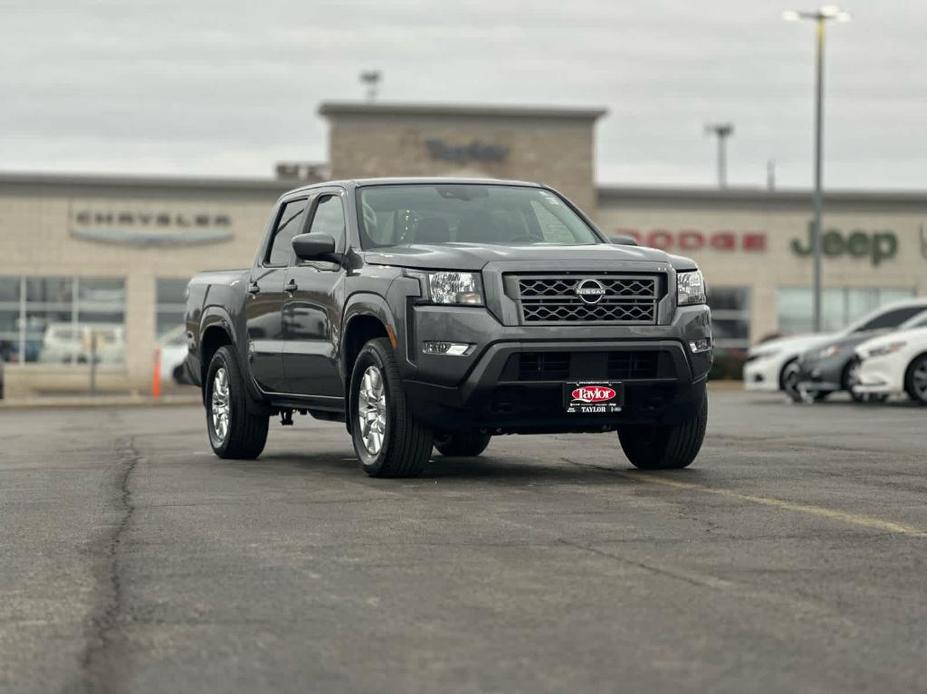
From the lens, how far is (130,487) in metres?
11.5

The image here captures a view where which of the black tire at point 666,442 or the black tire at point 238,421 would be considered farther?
the black tire at point 238,421

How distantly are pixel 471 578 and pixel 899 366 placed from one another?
55.5 feet

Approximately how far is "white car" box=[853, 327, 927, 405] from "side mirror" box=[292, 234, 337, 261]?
12.7 metres

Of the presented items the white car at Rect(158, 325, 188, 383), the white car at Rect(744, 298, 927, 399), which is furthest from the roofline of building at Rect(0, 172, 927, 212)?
the white car at Rect(744, 298, 927, 399)

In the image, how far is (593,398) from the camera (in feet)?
36.7

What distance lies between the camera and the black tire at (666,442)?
12.1 metres

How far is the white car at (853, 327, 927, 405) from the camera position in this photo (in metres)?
23.1

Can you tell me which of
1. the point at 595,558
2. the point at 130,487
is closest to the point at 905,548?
the point at 595,558

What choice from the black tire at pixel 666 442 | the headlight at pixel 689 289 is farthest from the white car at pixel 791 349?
the headlight at pixel 689 289

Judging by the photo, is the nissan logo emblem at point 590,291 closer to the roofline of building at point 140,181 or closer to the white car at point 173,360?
the white car at point 173,360

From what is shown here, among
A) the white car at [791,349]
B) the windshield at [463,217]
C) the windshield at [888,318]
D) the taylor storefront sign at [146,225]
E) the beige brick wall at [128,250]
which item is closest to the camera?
the windshield at [463,217]

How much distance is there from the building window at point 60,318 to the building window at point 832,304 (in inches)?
792

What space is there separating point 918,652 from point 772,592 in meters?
1.15

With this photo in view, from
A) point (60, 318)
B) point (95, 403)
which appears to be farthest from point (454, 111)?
point (95, 403)
